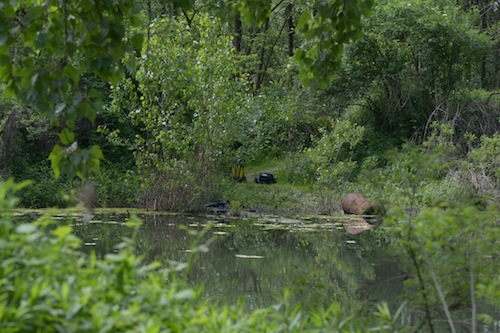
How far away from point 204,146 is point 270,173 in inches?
258

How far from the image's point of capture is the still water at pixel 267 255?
284 inches

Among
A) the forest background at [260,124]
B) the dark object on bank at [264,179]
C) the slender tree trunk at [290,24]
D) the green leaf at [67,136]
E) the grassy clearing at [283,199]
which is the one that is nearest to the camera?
the forest background at [260,124]

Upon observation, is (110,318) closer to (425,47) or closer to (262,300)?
(262,300)

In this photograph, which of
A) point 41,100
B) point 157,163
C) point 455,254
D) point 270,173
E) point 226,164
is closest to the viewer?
point 455,254

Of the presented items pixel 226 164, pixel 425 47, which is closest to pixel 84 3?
pixel 226 164

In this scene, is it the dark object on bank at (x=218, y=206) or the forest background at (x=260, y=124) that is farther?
the dark object on bank at (x=218, y=206)

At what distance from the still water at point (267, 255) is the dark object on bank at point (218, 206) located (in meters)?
0.91

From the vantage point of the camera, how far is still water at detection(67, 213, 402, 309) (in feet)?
23.7

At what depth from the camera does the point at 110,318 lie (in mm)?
2752

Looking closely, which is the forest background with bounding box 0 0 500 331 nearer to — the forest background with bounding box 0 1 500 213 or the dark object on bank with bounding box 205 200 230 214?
the forest background with bounding box 0 1 500 213

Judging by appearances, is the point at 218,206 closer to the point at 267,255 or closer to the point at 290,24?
the point at 267,255

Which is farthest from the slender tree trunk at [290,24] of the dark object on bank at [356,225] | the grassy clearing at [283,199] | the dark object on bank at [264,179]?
the dark object on bank at [356,225]

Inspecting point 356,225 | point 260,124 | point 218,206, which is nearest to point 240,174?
point 260,124

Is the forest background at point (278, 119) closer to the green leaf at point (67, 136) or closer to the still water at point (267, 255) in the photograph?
the still water at point (267, 255)
